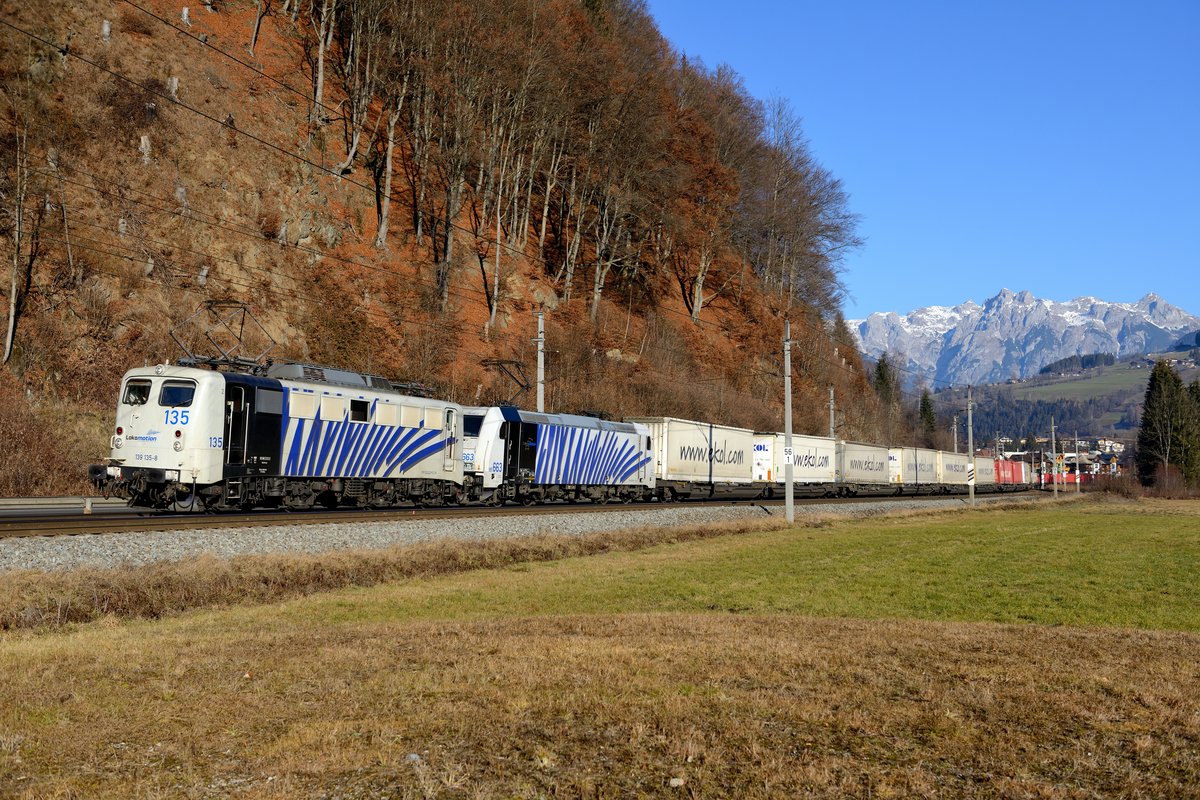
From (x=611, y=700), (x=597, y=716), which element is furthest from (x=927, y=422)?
(x=597, y=716)

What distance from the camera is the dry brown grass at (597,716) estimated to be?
5.98 metres

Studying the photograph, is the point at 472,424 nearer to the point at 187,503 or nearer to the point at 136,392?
the point at 187,503

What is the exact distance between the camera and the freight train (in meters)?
24.4

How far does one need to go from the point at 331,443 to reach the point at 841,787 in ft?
80.8

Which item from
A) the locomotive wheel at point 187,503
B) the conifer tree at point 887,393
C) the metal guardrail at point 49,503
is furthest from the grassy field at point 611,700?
the conifer tree at point 887,393

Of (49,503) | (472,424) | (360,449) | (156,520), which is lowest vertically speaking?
(156,520)

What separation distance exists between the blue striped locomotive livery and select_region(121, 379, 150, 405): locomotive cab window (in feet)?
41.1

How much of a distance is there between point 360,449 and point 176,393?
6.51 meters

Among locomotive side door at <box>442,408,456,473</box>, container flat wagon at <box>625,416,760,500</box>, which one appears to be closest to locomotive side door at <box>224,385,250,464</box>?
locomotive side door at <box>442,408,456,473</box>

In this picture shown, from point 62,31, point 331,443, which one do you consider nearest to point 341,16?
point 62,31

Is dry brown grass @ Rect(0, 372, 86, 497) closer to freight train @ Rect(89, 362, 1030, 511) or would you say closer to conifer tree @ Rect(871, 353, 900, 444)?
freight train @ Rect(89, 362, 1030, 511)

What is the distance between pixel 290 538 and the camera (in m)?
20.4

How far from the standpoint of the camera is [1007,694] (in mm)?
8273

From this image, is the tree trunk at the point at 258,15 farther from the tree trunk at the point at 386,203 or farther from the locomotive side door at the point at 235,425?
the locomotive side door at the point at 235,425
